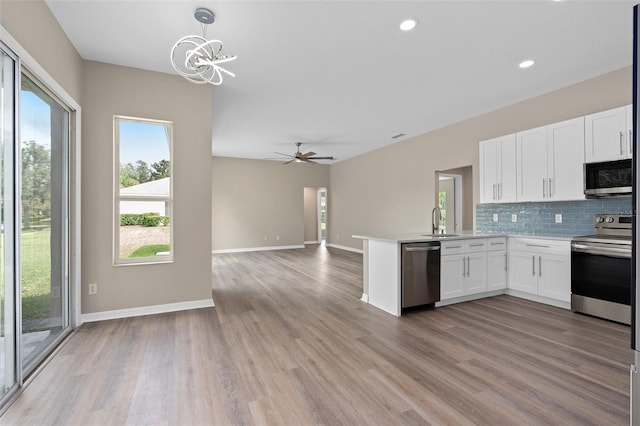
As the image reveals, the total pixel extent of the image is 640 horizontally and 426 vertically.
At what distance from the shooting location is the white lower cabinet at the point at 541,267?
369 cm

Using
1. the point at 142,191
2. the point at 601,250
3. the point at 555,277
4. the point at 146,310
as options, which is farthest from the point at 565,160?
the point at 146,310

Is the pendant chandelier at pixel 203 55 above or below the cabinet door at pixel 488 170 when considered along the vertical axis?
above

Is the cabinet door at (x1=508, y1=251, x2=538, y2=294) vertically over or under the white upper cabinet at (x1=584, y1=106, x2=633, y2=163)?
under

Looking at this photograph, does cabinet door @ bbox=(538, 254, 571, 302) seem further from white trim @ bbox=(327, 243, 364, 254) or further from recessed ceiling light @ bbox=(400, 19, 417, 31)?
A: white trim @ bbox=(327, 243, 364, 254)

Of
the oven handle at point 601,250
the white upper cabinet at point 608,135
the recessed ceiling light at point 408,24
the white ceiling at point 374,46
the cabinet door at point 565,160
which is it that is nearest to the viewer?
the white ceiling at point 374,46

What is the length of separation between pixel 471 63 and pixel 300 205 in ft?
23.7

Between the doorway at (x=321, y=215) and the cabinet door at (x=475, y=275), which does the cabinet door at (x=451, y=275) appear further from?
the doorway at (x=321, y=215)

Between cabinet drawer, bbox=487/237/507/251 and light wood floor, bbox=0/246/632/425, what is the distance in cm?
82

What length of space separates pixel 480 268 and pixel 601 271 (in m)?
1.22

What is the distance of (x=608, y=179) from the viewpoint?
3377 millimetres

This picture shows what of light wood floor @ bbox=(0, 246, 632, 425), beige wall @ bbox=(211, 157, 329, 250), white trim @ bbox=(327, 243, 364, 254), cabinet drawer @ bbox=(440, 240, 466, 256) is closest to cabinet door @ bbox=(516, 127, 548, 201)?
cabinet drawer @ bbox=(440, 240, 466, 256)

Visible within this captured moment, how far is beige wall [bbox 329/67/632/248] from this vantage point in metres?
3.91

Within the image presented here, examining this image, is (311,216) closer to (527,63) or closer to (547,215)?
(547,215)

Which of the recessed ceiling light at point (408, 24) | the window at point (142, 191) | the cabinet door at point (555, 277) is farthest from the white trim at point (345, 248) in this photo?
the recessed ceiling light at point (408, 24)
